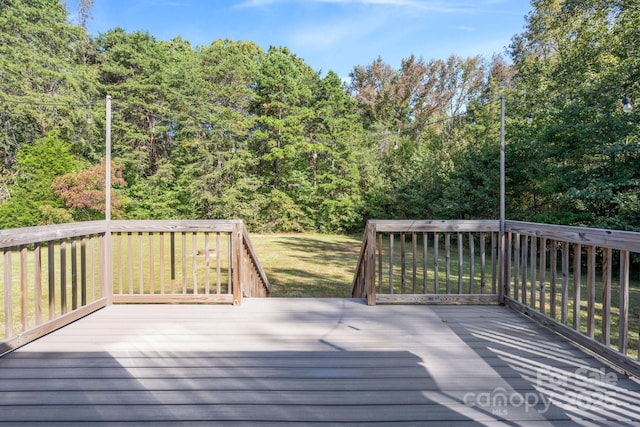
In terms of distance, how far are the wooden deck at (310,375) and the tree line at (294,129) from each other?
24.0 feet

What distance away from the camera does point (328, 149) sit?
1642 centimetres

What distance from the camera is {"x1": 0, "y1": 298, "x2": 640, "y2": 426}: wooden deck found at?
1.69 meters

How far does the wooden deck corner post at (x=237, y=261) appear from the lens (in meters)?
3.48

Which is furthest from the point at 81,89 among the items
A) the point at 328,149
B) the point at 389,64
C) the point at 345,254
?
the point at 389,64

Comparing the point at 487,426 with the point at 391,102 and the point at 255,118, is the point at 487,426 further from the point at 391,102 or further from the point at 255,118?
the point at 391,102

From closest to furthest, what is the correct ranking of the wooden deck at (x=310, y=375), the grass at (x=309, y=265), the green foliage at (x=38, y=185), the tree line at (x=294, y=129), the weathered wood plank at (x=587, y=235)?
the wooden deck at (x=310, y=375)
the weathered wood plank at (x=587, y=235)
the grass at (x=309, y=265)
the tree line at (x=294, y=129)
the green foliage at (x=38, y=185)

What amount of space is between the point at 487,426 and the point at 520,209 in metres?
11.7

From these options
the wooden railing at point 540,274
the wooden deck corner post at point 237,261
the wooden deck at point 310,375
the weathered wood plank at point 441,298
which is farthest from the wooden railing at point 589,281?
the wooden deck corner post at point 237,261

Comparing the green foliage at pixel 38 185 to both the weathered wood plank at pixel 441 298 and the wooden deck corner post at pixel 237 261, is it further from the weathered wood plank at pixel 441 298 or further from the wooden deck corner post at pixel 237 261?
the weathered wood plank at pixel 441 298

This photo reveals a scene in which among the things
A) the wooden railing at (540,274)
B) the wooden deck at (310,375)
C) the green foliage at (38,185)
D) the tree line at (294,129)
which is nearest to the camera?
the wooden deck at (310,375)

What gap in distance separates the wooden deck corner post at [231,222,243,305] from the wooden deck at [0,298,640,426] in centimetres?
44

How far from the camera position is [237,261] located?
3.51 m

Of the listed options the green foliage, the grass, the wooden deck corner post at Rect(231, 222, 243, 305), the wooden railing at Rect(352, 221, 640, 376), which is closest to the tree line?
the green foliage

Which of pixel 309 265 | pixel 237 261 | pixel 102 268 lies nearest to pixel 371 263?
pixel 237 261
